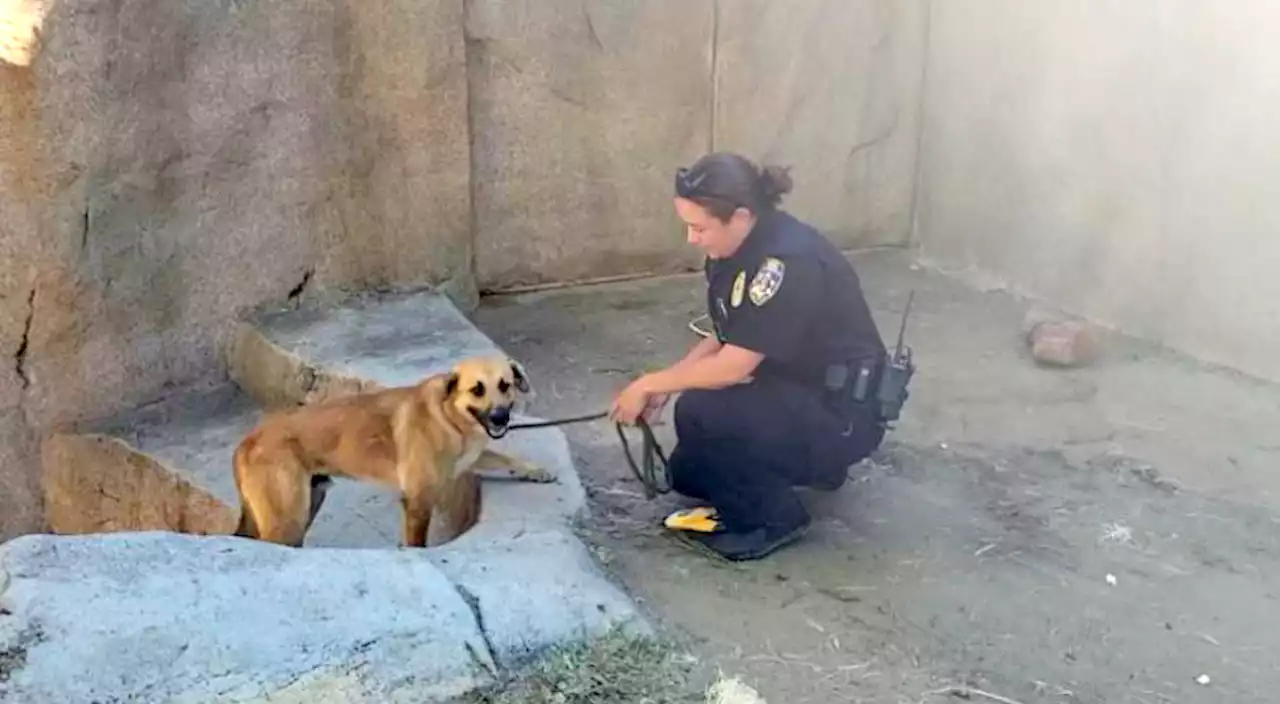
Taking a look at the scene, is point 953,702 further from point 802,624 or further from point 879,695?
point 802,624

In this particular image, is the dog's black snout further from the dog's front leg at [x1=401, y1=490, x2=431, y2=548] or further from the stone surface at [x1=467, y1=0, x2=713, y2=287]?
the stone surface at [x1=467, y1=0, x2=713, y2=287]

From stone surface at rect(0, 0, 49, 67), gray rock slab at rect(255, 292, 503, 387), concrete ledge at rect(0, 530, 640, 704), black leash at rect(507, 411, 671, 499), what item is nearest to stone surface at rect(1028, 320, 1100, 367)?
black leash at rect(507, 411, 671, 499)

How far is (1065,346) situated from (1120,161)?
936 mm

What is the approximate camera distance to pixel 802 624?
3.45 m

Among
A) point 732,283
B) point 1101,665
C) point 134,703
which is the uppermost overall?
point 732,283

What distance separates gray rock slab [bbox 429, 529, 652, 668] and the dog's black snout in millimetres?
323

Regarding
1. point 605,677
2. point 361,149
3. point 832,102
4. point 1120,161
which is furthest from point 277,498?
point 832,102

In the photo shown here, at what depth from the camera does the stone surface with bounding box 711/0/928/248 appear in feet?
21.5

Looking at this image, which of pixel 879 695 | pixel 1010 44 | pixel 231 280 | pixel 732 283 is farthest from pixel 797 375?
pixel 1010 44

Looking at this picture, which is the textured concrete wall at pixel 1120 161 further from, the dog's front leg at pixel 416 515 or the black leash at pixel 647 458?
the dog's front leg at pixel 416 515

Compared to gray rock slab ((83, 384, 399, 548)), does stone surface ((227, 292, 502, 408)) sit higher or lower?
higher

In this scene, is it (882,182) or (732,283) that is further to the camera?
(882,182)

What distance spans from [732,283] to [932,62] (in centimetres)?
361

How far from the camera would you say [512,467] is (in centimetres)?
392
